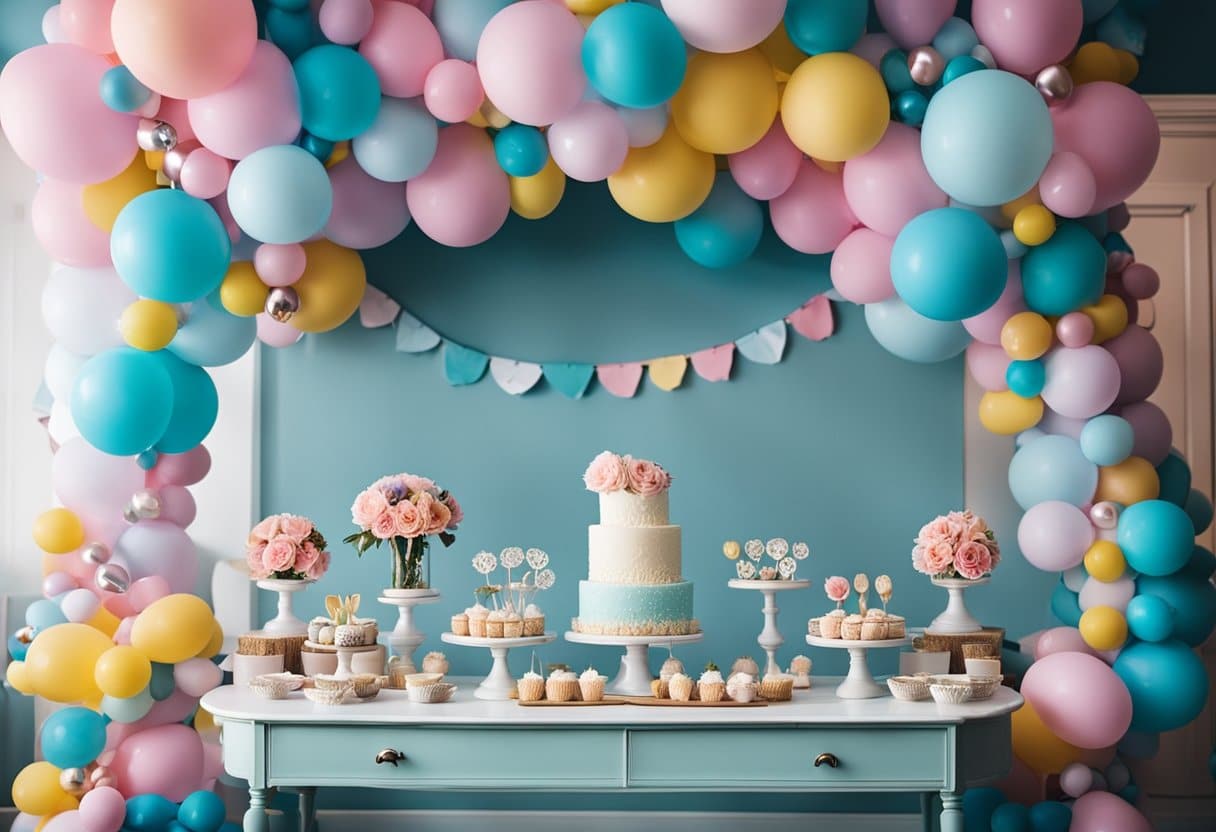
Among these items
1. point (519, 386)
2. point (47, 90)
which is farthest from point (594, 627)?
point (47, 90)

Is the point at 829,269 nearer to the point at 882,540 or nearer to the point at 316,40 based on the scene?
the point at 882,540

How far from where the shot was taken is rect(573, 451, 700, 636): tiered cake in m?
3.21

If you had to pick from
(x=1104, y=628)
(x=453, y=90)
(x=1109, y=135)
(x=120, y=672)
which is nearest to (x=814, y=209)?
(x=1109, y=135)

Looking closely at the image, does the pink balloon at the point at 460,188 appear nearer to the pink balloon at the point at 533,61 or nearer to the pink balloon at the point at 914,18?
the pink balloon at the point at 533,61

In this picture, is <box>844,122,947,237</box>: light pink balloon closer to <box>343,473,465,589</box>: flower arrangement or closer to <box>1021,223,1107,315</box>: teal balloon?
<box>1021,223,1107,315</box>: teal balloon

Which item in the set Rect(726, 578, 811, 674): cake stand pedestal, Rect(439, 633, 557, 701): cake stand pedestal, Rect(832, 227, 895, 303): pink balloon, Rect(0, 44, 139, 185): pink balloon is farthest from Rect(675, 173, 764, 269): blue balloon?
Rect(0, 44, 139, 185): pink balloon

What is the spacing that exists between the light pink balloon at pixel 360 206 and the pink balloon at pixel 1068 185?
5.35ft

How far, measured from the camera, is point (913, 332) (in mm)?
3473

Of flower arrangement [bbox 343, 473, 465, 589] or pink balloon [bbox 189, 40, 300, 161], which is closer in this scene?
pink balloon [bbox 189, 40, 300, 161]

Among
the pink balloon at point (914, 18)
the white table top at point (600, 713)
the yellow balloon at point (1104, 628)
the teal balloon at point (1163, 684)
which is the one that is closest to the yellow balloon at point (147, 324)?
the white table top at point (600, 713)

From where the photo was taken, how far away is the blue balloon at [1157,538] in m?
3.26

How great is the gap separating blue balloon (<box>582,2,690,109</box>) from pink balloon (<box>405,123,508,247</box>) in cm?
39

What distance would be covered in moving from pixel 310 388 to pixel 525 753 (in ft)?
5.10

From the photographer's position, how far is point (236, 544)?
3.99 meters
